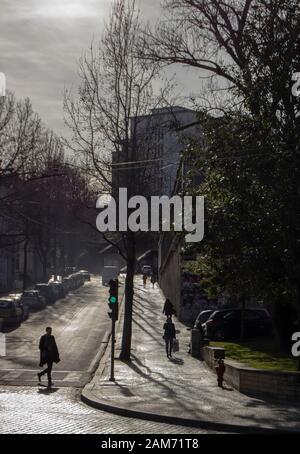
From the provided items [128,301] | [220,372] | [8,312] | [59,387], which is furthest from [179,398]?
[8,312]

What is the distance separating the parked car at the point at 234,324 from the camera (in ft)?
117

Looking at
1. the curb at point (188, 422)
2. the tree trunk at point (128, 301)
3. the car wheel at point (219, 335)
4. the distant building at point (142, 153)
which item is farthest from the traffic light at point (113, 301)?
the car wheel at point (219, 335)

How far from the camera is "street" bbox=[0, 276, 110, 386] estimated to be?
2652 cm

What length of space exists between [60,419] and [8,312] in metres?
28.3

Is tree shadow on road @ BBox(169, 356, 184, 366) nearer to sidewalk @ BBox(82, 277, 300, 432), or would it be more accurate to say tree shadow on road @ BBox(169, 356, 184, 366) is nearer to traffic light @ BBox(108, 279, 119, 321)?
sidewalk @ BBox(82, 277, 300, 432)

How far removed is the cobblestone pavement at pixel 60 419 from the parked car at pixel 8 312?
76.5 feet

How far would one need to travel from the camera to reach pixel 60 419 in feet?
56.6

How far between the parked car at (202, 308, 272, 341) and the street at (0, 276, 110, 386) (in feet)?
A: 16.6

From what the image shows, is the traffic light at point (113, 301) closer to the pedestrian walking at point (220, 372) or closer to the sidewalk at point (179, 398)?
the sidewalk at point (179, 398)

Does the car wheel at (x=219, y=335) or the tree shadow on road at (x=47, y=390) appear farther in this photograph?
the car wheel at (x=219, y=335)

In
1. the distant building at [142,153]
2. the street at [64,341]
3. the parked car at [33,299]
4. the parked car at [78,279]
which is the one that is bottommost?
the street at [64,341]
